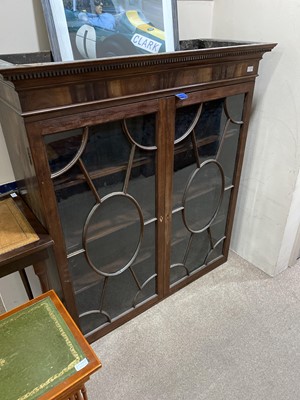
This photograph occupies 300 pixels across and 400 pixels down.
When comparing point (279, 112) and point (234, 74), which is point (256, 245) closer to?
point (279, 112)

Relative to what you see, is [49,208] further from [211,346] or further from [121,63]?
[211,346]

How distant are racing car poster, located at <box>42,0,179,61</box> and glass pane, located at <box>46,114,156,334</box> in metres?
0.35

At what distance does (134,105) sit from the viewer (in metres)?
1.10

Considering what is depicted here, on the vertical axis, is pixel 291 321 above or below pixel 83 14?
below

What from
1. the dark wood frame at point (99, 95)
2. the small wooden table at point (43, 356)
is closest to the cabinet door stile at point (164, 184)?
the dark wood frame at point (99, 95)

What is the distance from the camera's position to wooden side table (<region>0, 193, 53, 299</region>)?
101cm

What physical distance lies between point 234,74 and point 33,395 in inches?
53.0

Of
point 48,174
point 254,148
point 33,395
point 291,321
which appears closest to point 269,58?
point 254,148

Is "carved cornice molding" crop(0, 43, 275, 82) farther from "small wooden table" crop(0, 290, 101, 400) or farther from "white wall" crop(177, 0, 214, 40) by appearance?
"small wooden table" crop(0, 290, 101, 400)

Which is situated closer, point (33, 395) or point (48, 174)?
point (33, 395)

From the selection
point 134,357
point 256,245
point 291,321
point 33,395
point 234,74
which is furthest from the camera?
point 256,245

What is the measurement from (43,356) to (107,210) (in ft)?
1.86

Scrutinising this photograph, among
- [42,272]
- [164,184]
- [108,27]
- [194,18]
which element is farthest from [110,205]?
[194,18]

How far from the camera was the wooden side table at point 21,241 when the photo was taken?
1.01 metres
